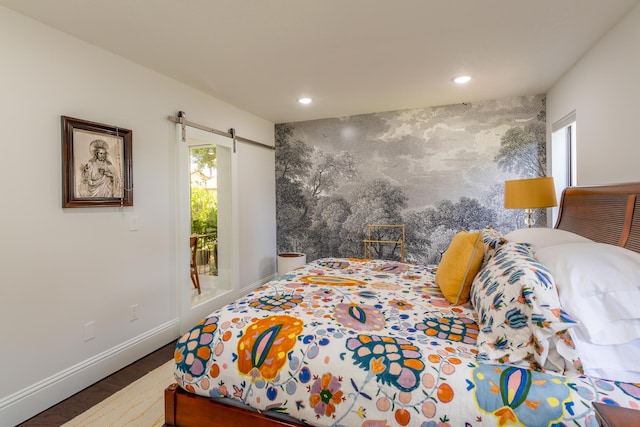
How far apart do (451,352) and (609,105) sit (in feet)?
7.28

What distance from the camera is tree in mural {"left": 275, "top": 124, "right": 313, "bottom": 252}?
15.5 feet

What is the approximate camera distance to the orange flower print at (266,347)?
1374 millimetres

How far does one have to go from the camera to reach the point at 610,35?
2180 mm

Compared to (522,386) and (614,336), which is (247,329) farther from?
(614,336)

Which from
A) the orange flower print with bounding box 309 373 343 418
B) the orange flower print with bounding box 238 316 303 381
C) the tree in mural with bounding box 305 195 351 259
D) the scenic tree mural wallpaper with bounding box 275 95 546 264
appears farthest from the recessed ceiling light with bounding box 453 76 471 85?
the orange flower print with bounding box 309 373 343 418

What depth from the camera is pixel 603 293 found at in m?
1.20

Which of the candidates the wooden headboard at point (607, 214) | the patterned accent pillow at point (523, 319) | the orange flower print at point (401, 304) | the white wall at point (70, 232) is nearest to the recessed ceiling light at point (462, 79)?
the wooden headboard at point (607, 214)

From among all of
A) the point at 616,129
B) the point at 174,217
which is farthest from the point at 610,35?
the point at 174,217

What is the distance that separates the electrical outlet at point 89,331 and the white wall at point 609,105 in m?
3.82

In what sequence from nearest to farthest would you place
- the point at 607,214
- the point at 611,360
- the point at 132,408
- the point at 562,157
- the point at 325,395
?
the point at 611,360, the point at 325,395, the point at 607,214, the point at 132,408, the point at 562,157

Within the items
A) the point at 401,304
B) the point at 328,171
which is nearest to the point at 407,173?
the point at 328,171

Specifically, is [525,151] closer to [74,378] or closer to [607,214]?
[607,214]

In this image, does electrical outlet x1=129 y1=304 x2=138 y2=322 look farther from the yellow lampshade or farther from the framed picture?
the yellow lampshade

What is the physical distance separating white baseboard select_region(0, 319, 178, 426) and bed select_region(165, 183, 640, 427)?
113cm
